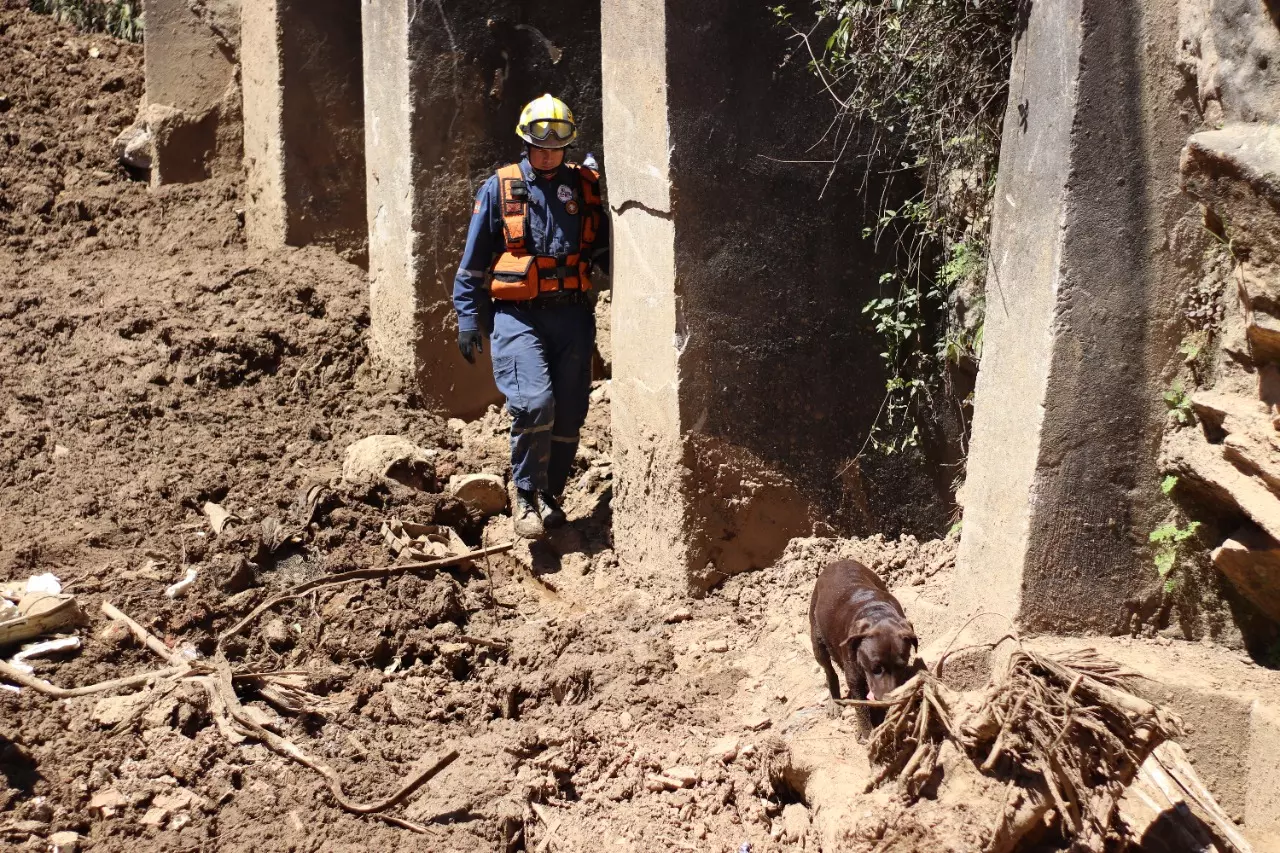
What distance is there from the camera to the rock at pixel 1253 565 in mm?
3480

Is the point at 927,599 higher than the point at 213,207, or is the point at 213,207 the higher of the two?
the point at 213,207

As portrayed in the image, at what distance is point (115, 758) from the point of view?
408 centimetres

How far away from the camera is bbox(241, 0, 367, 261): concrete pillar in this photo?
7.80 meters

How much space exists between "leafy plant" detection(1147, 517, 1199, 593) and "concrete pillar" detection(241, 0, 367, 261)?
5.85 m

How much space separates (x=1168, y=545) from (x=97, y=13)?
30.7 ft

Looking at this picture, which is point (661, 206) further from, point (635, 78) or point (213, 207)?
point (213, 207)

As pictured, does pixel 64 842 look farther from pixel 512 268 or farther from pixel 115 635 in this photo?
pixel 512 268

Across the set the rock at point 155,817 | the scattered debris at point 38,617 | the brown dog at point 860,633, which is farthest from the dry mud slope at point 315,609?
the brown dog at point 860,633

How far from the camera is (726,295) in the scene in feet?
16.9

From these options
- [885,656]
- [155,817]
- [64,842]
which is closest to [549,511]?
[155,817]

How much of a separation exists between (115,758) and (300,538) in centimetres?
171

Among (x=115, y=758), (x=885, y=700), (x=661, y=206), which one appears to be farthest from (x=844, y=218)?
(x=115, y=758)

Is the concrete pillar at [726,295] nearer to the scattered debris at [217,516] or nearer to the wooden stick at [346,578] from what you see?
the wooden stick at [346,578]

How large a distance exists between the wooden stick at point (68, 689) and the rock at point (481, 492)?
207 cm
